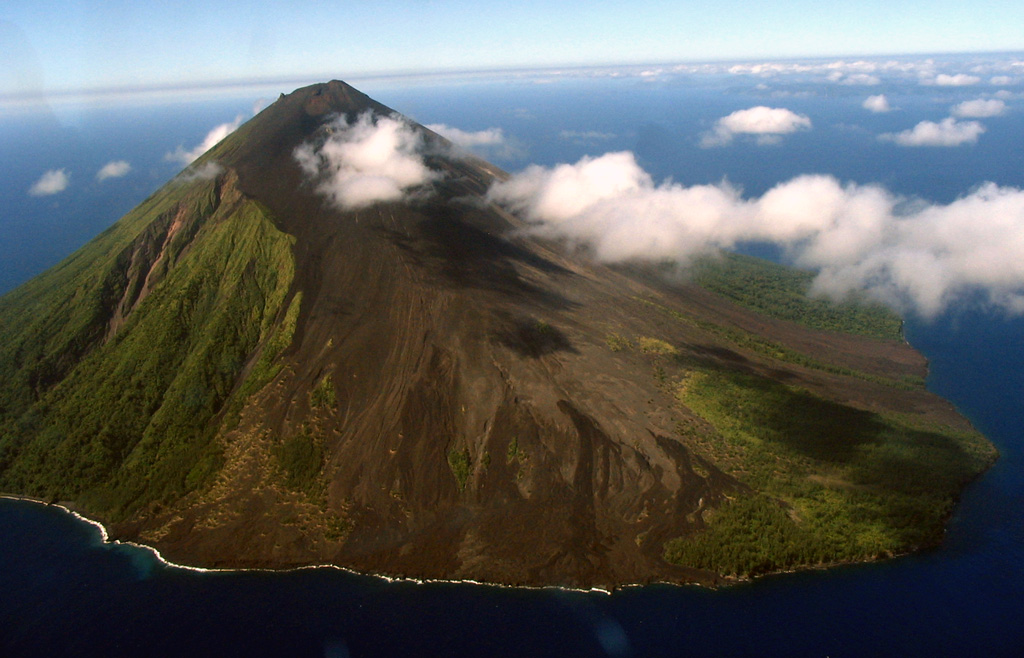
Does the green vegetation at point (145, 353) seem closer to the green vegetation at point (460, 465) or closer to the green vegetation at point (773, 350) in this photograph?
the green vegetation at point (460, 465)

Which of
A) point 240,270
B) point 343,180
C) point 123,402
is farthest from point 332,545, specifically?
point 343,180

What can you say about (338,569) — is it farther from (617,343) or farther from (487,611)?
(617,343)

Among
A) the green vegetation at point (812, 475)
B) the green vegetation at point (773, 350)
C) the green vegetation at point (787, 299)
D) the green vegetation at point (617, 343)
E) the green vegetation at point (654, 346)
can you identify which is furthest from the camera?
the green vegetation at point (787, 299)

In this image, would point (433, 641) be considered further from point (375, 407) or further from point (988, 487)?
point (988, 487)

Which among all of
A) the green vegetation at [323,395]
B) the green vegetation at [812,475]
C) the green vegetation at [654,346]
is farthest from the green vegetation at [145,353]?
the green vegetation at [812,475]

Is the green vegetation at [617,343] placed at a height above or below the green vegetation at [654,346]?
above

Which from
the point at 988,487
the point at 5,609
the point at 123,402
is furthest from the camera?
the point at 123,402

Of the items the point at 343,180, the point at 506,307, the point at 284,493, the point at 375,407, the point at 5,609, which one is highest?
the point at 343,180

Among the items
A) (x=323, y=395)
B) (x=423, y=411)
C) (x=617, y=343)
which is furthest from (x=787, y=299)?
(x=323, y=395)
